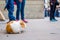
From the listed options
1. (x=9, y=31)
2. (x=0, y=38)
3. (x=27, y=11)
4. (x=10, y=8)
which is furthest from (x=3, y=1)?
(x=0, y=38)

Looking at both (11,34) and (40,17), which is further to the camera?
(40,17)

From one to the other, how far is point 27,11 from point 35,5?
22.1 inches

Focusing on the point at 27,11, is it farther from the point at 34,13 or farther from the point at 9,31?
the point at 9,31

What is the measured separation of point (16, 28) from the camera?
253 inches

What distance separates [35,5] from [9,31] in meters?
7.38

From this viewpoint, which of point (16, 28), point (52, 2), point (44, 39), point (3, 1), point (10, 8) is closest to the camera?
point (44, 39)

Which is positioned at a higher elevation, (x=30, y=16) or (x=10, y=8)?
(x=10, y=8)

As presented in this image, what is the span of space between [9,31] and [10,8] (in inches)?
71.1

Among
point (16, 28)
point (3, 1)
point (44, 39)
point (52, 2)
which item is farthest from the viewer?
point (3, 1)

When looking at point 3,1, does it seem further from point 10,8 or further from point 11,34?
point 11,34

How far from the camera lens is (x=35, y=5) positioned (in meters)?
13.8

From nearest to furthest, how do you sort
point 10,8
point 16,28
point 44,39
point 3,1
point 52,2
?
point 44,39, point 16,28, point 10,8, point 52,2, point 3,1

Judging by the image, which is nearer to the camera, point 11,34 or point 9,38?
point 9,38

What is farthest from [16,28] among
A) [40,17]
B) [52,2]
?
[40,17]
